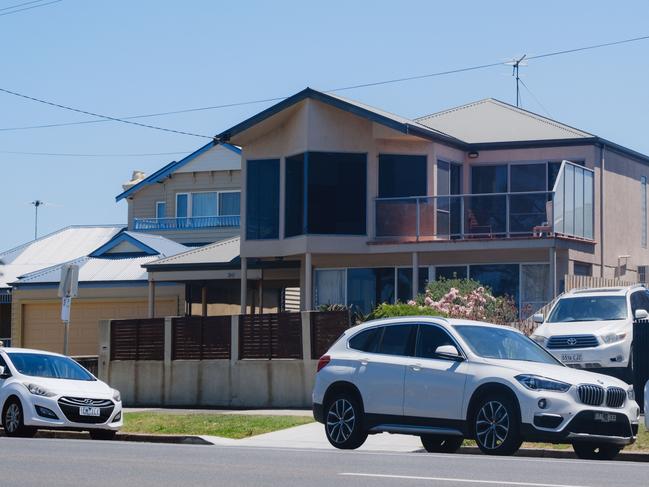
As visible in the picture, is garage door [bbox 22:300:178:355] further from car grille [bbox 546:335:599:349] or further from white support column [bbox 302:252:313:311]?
car grille [bbox 546:335:599:349]

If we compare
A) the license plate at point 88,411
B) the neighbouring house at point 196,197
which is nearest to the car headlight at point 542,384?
the license plate at point 88,411

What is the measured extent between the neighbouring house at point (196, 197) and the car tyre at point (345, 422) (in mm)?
29701

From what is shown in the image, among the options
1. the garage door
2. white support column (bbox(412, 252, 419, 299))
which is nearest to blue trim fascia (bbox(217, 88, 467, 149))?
white support column (bbox(412, 252, 419, 299))

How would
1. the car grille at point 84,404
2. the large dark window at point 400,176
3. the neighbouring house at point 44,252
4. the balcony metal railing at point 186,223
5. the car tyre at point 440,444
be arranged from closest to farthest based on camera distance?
the car tyre at point 440,444, the car grille at point 84,404, the large dark window at point 400,176, the balcony metal railing at point 186,223, the neighbouring house at point 44,252

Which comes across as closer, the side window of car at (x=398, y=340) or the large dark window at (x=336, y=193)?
the side window of car at (x=398, y=340)

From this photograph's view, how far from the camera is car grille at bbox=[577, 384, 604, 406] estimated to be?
15.6 metres

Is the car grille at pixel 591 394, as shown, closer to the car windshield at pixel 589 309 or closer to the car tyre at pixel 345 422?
the car tyre at pixel 345 422

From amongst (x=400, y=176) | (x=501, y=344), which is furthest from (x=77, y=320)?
(x=501, y=344)

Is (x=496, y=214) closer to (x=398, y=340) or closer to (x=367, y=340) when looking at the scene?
(x=367, y=340)

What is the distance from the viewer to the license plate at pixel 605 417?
614 inches

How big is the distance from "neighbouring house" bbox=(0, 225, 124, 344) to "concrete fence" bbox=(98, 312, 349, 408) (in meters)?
18.8

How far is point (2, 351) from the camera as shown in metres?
22.1

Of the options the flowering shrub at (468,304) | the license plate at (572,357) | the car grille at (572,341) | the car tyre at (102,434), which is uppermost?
the flowering shrub at (468,304)

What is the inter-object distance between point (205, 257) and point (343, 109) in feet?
23.6
